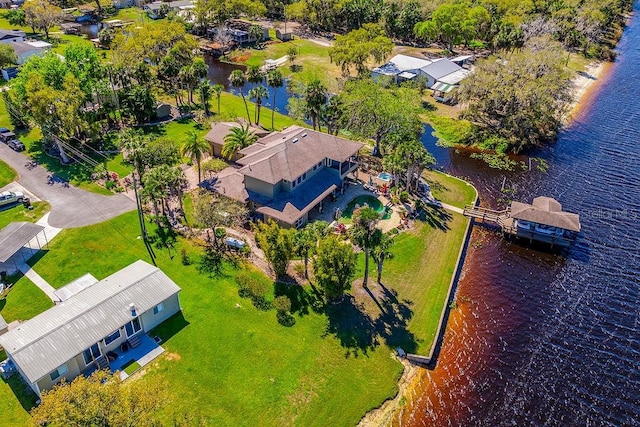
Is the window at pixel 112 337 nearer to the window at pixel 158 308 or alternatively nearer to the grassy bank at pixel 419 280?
the window at pixel 158 308

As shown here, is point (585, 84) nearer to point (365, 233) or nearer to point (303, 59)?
point (303, 59)

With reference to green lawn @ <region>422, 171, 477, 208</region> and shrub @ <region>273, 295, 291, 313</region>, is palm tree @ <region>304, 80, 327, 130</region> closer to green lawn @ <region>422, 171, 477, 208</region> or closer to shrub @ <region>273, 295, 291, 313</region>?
green lawn @ <region>422, 171, 477, 208</region>

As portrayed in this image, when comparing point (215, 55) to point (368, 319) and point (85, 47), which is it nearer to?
point (85, 47)

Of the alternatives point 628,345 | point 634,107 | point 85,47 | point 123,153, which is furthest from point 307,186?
point 634,107

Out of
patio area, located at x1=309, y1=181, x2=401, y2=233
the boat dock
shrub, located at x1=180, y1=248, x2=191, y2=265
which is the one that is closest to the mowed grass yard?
shrub, located at x1=180, y1=248, x2=191, y2=265

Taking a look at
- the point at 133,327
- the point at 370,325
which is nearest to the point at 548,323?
the point at 370,325
